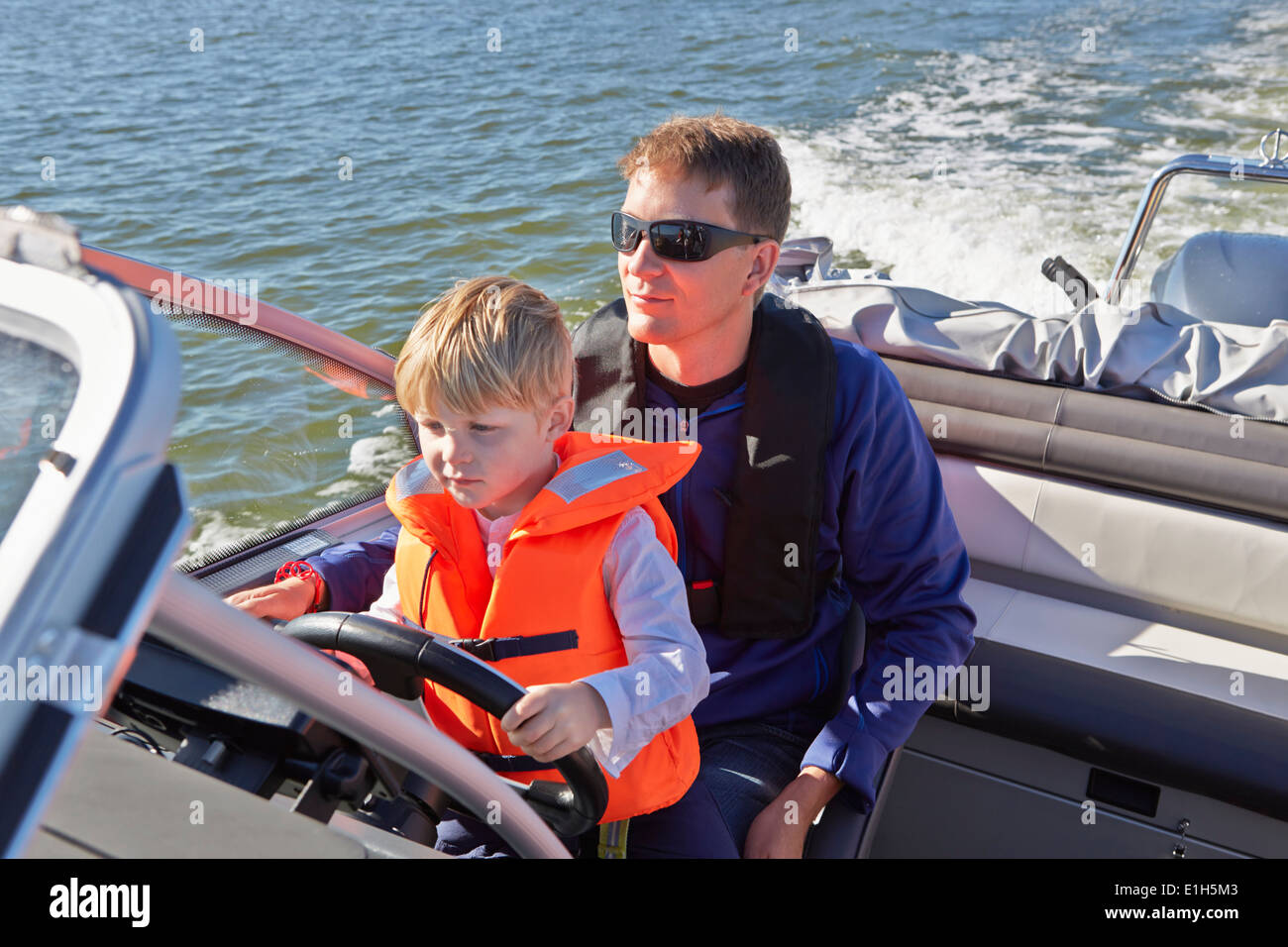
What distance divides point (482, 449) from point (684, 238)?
595mm

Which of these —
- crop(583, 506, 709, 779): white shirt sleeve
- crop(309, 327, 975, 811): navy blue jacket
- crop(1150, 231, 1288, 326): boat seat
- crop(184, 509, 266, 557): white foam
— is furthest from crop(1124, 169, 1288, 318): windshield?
crop(184, 509, 266, 557): white foam

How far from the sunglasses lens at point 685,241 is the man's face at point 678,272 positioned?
0.5 inches

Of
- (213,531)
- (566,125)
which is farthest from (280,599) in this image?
(566,125)

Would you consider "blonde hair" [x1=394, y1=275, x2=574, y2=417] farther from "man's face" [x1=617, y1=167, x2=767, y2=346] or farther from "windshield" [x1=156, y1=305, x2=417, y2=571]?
"windshield" [x1=156, y1=305, x2=417, y2=571]

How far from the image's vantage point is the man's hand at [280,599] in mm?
1551

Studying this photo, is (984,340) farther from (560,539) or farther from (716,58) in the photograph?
(716,58)

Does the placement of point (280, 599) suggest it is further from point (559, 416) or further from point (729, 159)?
point (729, 159)

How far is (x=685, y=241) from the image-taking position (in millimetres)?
1747

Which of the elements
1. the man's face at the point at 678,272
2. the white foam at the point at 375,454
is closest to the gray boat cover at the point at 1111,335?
the man's face at the point at 678,272

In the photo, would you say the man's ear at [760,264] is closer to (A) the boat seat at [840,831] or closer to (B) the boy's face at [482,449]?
(B) the boy's face at [482,449]

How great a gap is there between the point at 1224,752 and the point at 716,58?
9528mm

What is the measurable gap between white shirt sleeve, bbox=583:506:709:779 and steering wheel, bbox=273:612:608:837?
0.28 ft
